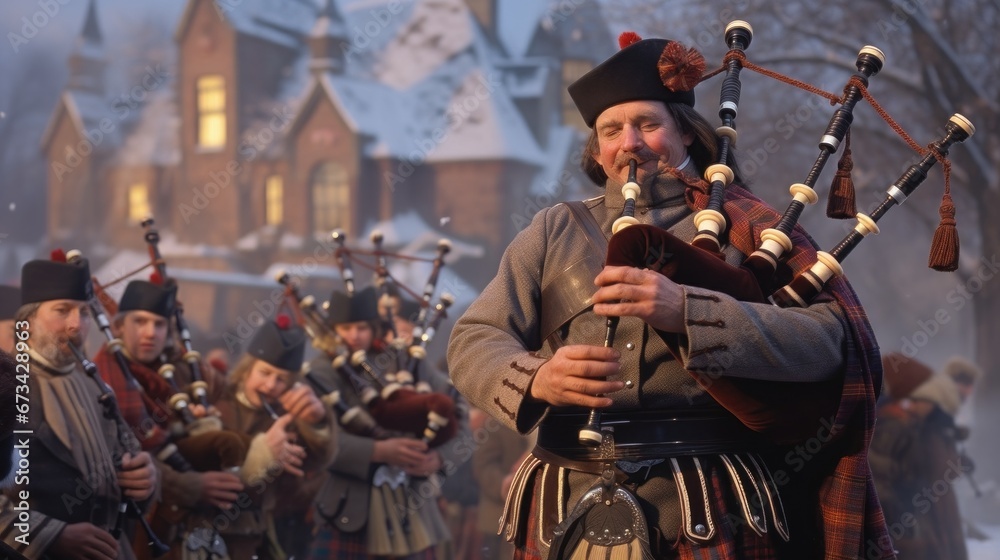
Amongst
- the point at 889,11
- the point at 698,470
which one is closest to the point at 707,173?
the point at 698,470

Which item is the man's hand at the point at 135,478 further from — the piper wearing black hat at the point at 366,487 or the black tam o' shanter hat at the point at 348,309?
the black tam o' shanter hat at the point at 348,309

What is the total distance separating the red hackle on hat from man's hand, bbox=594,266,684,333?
609mm

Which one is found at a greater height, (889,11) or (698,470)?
(889,11)

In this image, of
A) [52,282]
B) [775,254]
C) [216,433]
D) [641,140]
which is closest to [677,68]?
[641,140]

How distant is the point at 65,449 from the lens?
364cm

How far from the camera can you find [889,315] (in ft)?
71.1

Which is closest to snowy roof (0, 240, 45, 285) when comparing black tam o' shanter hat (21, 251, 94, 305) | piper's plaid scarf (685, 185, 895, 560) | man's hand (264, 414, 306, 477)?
man's hand (264, 414, 306, 477)

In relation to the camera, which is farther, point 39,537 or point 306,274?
point 306,274

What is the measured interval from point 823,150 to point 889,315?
20.3 m

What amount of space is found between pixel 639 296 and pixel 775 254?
0.39 meters

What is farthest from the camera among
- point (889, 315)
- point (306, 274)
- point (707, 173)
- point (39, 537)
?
point (889, 315)

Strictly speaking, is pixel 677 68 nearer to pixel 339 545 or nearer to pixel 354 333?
pixel 354 333

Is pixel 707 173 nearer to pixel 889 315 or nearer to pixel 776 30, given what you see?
pixel 776 30

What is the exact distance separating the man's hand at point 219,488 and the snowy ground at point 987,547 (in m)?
6.59
